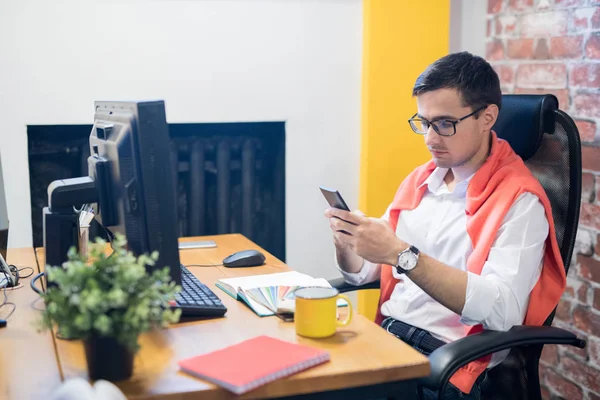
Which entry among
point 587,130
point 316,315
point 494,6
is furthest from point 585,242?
point 316,315

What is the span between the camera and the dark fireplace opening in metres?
2.46

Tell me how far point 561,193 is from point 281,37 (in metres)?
1.27

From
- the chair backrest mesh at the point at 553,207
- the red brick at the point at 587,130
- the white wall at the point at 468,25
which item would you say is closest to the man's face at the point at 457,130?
the chair backrest mesh at the point at 553,207

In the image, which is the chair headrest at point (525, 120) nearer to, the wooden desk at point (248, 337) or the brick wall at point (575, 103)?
the brick wall at point (575, 103)

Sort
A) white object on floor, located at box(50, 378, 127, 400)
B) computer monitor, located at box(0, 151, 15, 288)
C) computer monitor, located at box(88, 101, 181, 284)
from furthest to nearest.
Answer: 1. computer monitor, located at box(0, 151, 15, 288)
2. computer monitor, located at box(88, 101, 181, 284)
3. white object on floor, located at box(50, 378, 127, 400)

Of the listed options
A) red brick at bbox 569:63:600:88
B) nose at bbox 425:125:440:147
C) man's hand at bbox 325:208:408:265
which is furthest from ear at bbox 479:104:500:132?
red brick at bbox 569:63:600:88

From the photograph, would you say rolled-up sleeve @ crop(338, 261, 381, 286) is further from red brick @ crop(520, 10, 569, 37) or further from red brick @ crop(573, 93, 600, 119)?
red brick @ crop(520, 10, 569, 37)

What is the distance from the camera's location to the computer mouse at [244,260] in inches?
68.5

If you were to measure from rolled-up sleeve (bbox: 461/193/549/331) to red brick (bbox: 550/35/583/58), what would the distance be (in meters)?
0.86

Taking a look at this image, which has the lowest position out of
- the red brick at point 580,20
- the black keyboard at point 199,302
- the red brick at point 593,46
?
the black keyboard at point 199,302

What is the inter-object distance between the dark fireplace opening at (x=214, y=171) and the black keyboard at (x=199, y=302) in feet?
3.69

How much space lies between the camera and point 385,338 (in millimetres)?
1212

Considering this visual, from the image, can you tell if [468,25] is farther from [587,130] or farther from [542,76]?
[587,130]

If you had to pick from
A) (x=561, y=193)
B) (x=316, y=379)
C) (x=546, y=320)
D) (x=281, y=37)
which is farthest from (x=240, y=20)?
(x=316, y=379)
